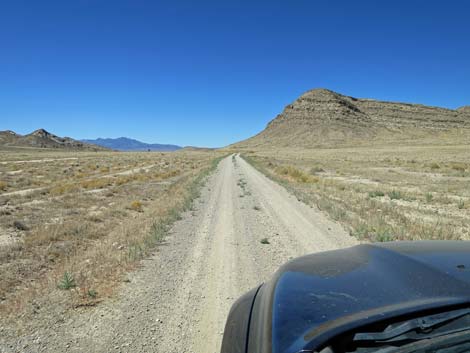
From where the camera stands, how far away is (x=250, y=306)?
2.20 metres

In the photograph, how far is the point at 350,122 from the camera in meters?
144

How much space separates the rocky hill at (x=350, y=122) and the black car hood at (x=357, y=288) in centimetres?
12477

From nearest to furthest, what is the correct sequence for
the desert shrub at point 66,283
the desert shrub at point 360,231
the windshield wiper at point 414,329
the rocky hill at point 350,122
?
the windshield wiper at point 414,329
the desert shrub at point 66,283
the desert shrub at point 360,231
the rocky hill at point 350,122

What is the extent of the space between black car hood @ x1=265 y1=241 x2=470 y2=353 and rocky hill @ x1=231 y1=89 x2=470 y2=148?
409ft

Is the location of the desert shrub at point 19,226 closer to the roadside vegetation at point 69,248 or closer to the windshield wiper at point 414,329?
the roadside vegetation at point 69,248

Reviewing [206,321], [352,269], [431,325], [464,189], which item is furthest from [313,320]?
[464,189]

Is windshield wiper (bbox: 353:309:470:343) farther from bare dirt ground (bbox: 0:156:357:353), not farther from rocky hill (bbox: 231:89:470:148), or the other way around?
rocky hill (bbox: 231:89:470:148)

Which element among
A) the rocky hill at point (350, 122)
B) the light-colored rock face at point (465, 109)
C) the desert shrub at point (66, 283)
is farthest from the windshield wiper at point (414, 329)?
the light-colored rock face at point (465, 109)

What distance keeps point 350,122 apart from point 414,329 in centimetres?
15569

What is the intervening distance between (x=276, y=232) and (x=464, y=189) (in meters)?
14.1

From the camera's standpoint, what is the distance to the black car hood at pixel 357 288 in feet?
5.05

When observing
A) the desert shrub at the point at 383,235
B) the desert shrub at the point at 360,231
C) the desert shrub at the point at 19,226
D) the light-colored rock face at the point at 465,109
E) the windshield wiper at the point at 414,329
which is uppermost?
the light-colored rock face at the point at 465,109

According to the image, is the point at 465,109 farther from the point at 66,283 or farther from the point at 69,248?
the point at 66,283

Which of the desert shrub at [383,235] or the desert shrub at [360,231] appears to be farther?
the desert shrub at [360,231]
